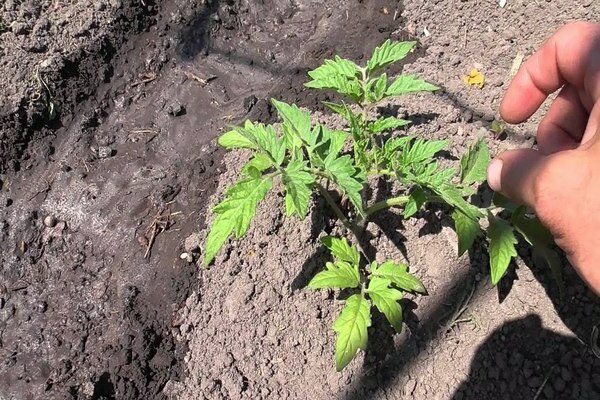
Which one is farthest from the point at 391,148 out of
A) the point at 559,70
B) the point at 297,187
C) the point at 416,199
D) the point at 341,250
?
the point at 559,70

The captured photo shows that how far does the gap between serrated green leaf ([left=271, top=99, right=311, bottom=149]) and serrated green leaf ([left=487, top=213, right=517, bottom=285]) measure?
0.82m

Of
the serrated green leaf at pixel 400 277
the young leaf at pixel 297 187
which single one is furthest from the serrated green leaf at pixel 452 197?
the young leaf at pixel 297 187

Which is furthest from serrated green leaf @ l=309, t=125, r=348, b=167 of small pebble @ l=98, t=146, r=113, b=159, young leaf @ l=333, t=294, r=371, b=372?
small pebble @ l=98, t=146, r=113, b=159

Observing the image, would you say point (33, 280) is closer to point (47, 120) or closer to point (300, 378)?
point (47, 120)

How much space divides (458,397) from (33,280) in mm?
2122

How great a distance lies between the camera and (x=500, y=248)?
2279 mm

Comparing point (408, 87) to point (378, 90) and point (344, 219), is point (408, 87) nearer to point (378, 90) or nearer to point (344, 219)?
point (378, 90)

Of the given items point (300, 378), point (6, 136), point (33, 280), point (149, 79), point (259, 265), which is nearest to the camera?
point (300, 378)

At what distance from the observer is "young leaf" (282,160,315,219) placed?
6.40 feet

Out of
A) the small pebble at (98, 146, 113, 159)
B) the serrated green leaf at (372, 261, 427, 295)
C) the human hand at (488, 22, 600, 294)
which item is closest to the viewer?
the human hand at (488, 22, 600, 294)

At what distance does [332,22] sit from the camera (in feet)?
12.1

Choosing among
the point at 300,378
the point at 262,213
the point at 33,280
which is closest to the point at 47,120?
the point at 33,280

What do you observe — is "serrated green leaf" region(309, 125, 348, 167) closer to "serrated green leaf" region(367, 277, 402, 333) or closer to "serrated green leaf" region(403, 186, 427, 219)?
"serrated green leaf" region(403, 186, 427, 219)

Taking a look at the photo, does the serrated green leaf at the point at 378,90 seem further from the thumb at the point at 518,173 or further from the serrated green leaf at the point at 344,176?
the thumb at the point at 518,173
